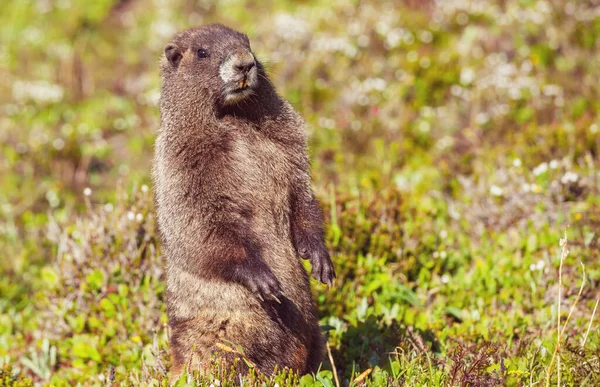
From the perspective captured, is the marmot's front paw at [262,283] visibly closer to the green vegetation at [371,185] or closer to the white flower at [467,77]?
the green vegetation at [371,185]

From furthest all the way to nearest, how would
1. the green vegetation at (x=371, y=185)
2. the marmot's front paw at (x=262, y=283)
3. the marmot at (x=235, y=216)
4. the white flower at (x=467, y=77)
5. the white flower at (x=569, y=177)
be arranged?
the white flower at (x=467, y=77) < the white flower at (x=569, y=177) < the green vegetation at (x=371, y=185) < the marmot at (x=235, y=216) < the marmot's front paw at (x=262, y=283)

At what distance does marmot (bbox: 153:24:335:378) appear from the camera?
12.4 feet

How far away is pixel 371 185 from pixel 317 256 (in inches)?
118

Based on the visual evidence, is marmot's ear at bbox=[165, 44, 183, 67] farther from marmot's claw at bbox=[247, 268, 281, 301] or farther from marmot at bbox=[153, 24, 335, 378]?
marmot's claw at bbox=[247, 268, 281, 301]

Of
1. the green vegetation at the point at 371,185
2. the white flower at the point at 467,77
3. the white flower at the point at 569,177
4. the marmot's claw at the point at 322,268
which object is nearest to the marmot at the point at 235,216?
the marmot's claw at the point at 322,268

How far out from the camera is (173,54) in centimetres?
430

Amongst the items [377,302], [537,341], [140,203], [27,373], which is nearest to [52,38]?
[140,203]

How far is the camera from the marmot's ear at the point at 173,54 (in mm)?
4293

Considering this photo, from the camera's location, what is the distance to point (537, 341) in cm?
443

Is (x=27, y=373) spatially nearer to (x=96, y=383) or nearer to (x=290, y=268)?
(x=96, y=383)

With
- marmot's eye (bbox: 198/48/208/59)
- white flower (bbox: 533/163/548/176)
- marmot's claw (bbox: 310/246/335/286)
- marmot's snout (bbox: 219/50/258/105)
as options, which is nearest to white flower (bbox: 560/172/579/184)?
white flower (bbox: 533/163/548/176)

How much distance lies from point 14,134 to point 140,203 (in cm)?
461

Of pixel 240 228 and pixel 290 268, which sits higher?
pixel 240 228

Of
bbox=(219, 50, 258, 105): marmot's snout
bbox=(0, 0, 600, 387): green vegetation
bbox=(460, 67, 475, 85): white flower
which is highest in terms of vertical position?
bbox=(219, 50, 258, 105): marmot's snout
